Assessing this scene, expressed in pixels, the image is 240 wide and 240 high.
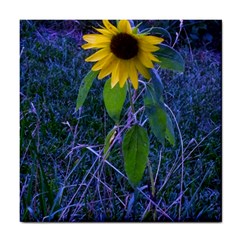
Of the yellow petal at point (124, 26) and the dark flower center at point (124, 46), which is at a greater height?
the yellow petal at point (124, 26)

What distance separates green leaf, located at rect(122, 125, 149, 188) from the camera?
1.85m

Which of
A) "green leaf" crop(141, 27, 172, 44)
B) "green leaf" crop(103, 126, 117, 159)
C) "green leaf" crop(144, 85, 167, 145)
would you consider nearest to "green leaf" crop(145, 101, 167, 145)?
"green leaf" crop(144, 85, 167, 145)

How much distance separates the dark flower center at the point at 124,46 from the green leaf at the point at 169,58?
0.08 metres

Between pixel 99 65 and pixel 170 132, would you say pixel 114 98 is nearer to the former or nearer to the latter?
pixel 99 65

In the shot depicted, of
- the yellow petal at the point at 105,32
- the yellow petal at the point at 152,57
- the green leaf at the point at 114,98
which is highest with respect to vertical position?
the yellow petal at the point at 105,32

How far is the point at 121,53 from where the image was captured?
185 cm

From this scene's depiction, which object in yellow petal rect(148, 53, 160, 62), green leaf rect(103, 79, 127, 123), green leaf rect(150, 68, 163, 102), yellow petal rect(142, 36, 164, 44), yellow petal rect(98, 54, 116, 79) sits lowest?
green leaf rect(103, 79, 127, 123)

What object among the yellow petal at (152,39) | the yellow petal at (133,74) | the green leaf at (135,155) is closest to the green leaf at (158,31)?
the yellow petal at (152,39)

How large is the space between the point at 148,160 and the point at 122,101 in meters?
0.22

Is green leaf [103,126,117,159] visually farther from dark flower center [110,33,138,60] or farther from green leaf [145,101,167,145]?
dark flower center [110,33,138,60]

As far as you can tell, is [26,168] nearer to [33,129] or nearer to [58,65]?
[33,129]

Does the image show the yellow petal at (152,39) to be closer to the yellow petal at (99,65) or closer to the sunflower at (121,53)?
the sunflower at (121,53)

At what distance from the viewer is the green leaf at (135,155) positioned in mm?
1853
